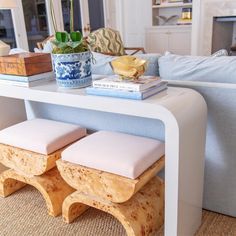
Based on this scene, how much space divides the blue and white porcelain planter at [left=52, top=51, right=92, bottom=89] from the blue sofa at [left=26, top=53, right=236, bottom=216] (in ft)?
0.78

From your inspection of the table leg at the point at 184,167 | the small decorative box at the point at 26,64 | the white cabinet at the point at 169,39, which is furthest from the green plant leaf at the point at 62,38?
the white cabinet at the point at 169,39

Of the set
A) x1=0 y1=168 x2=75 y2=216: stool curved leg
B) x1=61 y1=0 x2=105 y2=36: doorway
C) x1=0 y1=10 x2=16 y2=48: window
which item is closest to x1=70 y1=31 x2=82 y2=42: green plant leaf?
x1=0 y1=168 x2=75 y2=216: stool curved leg

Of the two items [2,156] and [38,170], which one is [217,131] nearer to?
[38,170]

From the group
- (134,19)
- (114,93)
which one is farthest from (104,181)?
(134,19)

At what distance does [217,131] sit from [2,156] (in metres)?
1.15

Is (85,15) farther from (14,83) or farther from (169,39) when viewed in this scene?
(14,83)

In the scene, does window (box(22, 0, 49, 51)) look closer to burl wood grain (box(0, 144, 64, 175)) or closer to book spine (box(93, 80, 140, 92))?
burl wood grain (box(0, 144, 64, 175))

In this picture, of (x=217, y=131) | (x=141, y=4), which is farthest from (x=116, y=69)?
(x=141, y=4)

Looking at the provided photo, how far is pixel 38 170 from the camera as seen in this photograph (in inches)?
58.6

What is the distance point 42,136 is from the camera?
1.49m

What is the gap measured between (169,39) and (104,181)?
4112 millimetres

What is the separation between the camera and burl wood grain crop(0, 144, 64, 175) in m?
1.45

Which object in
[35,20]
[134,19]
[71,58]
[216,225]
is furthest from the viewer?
[134,19]

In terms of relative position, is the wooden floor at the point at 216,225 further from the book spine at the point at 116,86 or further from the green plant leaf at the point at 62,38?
the green plant leaf at the point at 62,38
